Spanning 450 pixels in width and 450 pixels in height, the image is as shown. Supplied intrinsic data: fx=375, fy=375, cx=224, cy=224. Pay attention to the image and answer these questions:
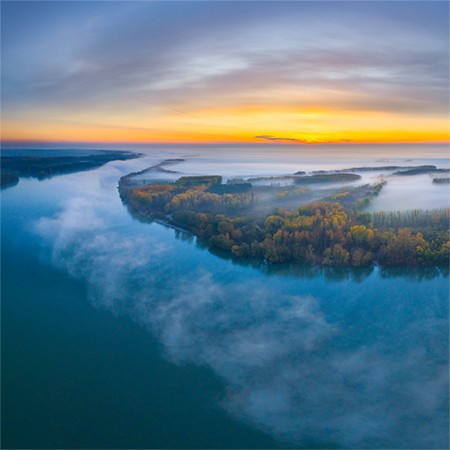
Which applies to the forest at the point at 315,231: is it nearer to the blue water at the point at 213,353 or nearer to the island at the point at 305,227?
the island at the point at 305,227

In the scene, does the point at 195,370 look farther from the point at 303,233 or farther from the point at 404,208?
the point at 404,208

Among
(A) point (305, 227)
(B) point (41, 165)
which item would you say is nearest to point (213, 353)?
(A) point (305, 227)

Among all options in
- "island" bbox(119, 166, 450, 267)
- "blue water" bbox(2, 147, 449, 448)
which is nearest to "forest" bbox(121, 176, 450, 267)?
"island" bbox(119, 166, 450, 267)

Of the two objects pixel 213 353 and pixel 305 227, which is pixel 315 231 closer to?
pixel 305 227

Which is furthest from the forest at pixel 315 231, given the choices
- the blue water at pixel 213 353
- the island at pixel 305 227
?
the blue water at pixel 213 353

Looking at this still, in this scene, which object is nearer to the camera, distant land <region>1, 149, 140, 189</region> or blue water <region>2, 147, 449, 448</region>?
blue water <region>2, 147, 449, 448</region>

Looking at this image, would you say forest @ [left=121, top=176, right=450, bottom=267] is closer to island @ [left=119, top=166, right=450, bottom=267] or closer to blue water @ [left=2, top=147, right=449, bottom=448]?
island @ [left=119, top=166, right=450, bottom=267]

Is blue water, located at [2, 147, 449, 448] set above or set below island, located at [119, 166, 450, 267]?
below
